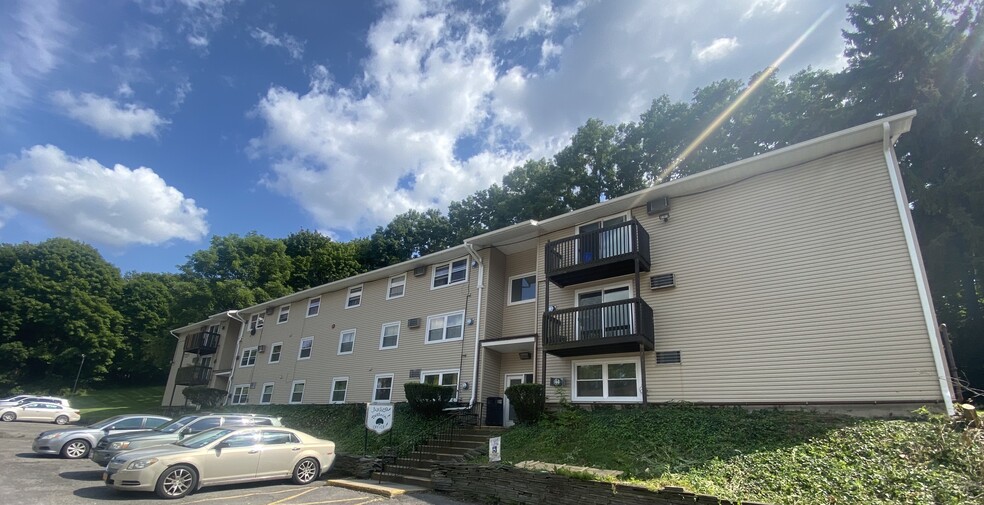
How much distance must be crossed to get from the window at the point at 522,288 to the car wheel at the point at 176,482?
38.1ft

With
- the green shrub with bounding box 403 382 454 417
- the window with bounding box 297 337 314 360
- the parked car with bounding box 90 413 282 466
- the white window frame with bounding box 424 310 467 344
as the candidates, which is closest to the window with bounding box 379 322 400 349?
the white window frame with bounding box 424 310 467 344

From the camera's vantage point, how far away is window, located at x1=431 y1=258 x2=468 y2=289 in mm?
19750

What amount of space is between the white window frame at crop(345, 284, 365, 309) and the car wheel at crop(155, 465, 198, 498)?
46.7ft

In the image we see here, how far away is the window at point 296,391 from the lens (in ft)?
78.4

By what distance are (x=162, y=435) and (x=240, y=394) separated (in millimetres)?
16749

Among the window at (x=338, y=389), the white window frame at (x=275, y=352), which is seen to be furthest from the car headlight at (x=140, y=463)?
the white window frame at (x=275, y=352)

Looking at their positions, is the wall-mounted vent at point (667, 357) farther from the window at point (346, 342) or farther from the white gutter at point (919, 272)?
the window at point (346, 342)

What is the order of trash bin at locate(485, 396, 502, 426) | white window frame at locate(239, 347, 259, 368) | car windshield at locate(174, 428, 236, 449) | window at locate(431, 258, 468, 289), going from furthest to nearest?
white window frame at locate(239, 347, 259, 368) < window at locate(431, 258, 468, 289) < trash bin at locate(485, 396, 502, 426) < car windshield at locate(174, 428, 236, 449)

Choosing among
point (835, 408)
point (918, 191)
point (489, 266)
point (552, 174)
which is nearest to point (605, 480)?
point (835, 408)

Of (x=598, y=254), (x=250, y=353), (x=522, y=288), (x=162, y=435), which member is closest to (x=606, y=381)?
(x=598, y=254)

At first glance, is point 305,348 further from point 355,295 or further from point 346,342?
point 355,295

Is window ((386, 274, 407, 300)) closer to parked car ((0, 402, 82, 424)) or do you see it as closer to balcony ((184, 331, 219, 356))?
balcony ((184, 331, 219, 356))

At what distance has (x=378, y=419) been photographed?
1283cm

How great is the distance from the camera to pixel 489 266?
18656mm
